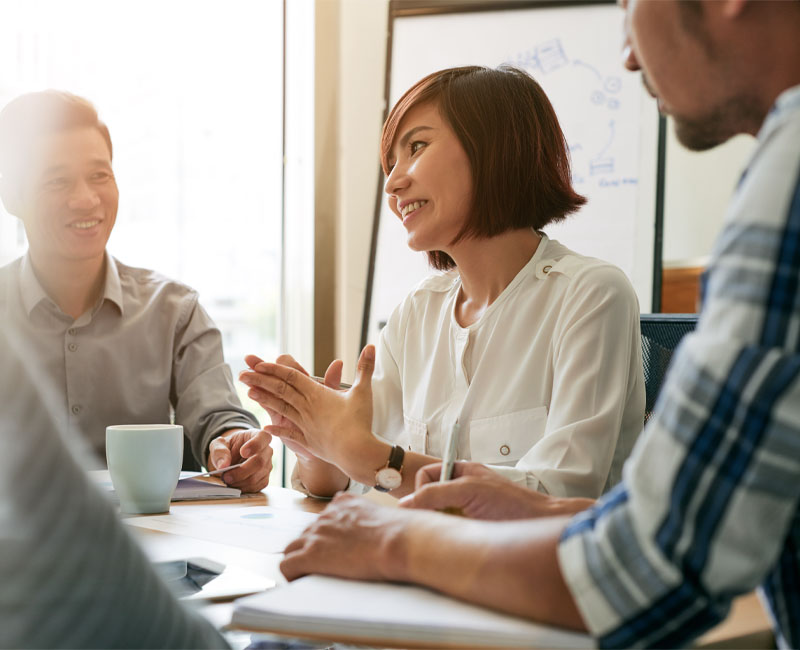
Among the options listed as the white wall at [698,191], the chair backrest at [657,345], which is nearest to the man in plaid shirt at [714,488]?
the chair backrest at [657,345]

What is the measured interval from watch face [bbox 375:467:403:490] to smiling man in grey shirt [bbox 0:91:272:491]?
0.56 meters

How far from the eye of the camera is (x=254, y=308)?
113 inches

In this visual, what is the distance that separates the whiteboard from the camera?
2586 mm

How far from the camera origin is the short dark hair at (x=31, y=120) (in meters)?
1.83

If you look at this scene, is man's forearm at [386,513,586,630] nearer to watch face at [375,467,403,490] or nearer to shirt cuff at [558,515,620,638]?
shirt cuff at [558,515,620,638]

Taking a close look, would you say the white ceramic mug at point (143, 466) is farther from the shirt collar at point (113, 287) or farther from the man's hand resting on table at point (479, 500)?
the shirt collar at point (113, 287)

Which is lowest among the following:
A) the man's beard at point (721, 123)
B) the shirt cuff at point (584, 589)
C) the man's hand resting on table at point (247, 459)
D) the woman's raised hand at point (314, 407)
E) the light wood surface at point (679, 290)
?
the man's hand resting on table at point (247, 459)

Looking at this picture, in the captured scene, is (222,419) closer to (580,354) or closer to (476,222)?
(476,222)

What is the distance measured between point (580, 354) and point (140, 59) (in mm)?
1871

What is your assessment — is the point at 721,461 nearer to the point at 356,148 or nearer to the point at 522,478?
the point at 522,478

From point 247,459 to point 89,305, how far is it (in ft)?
2.44

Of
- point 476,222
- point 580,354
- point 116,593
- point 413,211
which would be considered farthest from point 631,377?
point 116,593

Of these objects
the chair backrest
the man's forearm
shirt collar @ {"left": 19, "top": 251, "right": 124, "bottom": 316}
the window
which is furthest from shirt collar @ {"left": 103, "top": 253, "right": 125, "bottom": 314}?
the man's forearm

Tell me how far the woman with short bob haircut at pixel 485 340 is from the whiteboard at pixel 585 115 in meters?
1.03
